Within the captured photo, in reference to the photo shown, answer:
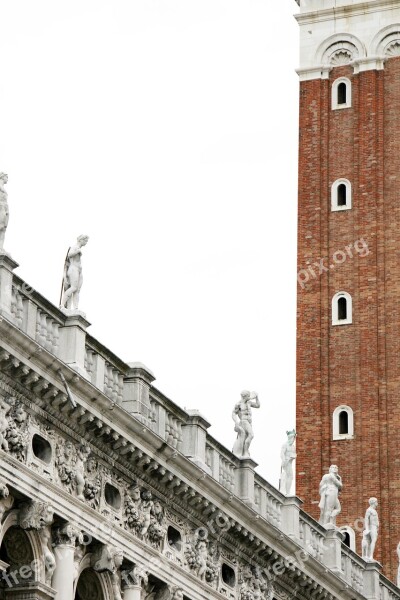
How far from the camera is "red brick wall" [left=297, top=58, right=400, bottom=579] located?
61.2 meters

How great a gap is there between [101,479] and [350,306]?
31725 millimetres

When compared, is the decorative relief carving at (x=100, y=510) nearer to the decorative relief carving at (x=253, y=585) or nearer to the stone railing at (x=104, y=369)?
the decorative relief carving at (x=253, y=585)

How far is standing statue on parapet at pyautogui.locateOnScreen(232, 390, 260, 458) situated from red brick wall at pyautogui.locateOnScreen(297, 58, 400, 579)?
19.6m

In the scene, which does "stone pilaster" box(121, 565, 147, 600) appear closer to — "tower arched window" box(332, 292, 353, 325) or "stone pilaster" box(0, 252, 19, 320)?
"stone pilaster" box(0, 252, 19, 320)

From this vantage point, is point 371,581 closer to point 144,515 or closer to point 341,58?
point 144,515

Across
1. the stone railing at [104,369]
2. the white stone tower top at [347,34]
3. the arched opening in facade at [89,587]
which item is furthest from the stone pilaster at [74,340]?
the white stone tower top at [347,34]

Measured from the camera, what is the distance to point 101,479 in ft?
109

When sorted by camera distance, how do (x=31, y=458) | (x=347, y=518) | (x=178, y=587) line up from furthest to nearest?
(x=347, y=518)
(x=178, y=587)
(x=31, y=458)

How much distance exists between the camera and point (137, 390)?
34.9m

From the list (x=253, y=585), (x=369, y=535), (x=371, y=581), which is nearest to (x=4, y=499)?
(x=253, y=585)

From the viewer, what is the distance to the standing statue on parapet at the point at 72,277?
109 ft

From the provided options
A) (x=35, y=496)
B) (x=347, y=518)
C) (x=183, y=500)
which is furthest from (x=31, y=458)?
(x=347, y=518)

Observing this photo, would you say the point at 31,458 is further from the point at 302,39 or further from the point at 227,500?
the point at 302,39

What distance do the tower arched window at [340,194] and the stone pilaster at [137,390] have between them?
102 ft
